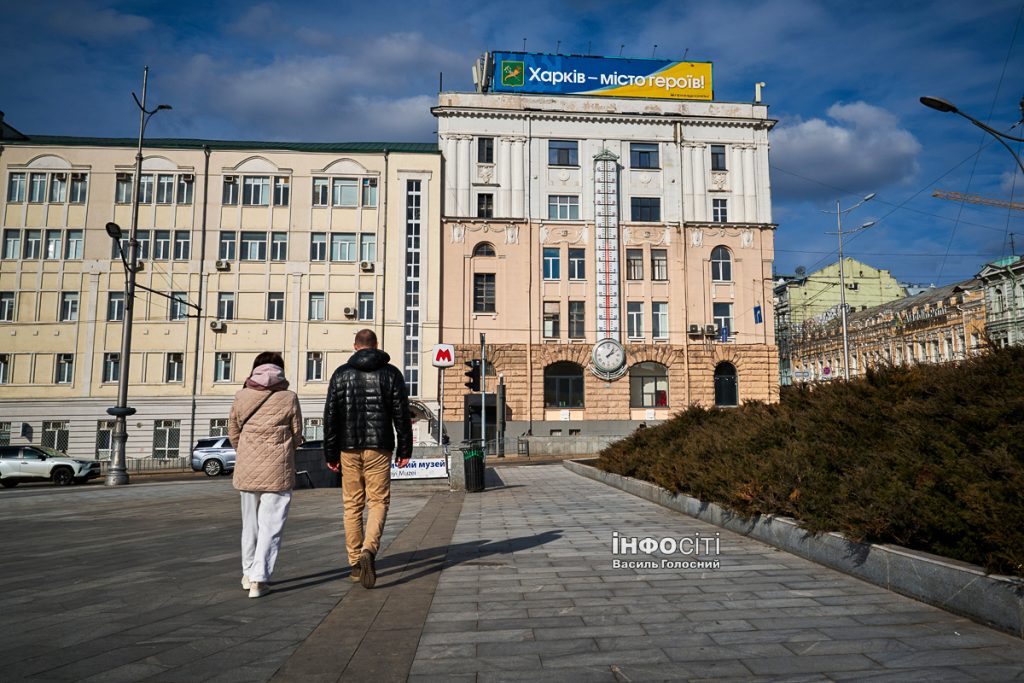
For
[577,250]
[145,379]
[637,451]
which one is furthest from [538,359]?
[637,451]

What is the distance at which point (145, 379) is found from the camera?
37.9 m

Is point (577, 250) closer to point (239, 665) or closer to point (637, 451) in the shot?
point (637, 451)

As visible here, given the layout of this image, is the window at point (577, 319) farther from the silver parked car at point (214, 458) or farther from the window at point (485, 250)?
the silver parked car at point (214, 458)

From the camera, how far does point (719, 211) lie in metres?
42.1

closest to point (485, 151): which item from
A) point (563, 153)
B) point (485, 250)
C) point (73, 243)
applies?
point (563, 153)

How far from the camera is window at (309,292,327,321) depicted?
39.2 meters

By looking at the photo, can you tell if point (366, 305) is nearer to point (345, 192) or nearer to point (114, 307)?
point (345, 192)

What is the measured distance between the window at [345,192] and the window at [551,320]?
472 inches

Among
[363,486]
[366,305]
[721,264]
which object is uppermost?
[721,264]

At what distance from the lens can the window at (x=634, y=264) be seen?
1614 inches

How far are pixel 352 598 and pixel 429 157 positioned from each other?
37236mm

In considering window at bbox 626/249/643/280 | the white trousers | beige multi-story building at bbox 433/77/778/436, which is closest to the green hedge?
the white trousers

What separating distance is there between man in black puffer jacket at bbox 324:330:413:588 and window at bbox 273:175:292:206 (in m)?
36.4

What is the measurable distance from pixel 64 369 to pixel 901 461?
41766mm
